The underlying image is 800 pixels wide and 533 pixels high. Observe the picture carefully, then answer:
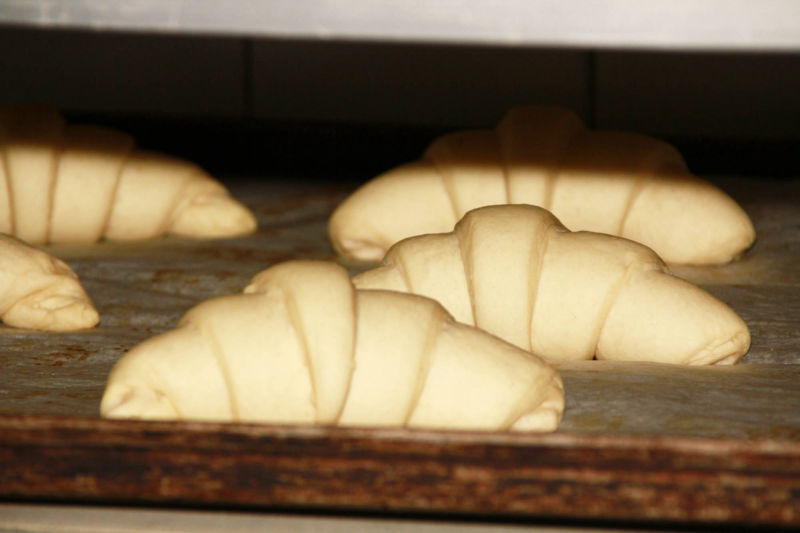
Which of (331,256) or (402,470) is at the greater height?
(402,470)

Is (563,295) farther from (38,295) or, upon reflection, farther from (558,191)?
Answer: (38,295)

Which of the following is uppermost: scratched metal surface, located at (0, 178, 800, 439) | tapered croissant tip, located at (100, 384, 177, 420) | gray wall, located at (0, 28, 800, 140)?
gray wall, located at (0, 28, 800, 140)

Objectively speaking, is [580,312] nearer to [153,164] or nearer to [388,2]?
[388,2]

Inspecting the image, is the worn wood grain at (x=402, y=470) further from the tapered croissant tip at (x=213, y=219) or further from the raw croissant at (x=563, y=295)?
the tapered croissant tip at (x=213, y=219)

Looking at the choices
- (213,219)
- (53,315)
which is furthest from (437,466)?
(213,219)

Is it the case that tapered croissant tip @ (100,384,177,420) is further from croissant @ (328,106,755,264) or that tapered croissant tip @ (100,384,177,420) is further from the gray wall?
the gray wall

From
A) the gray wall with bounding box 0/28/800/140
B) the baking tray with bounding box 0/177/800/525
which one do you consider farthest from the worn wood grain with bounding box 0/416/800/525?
the gray wall with bounding box 0/28/800/140
